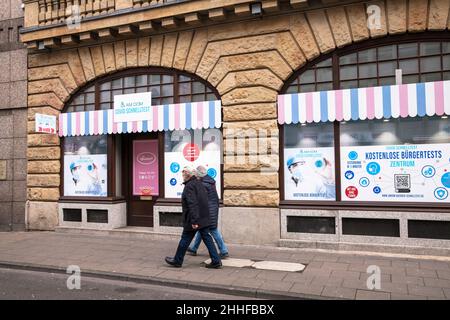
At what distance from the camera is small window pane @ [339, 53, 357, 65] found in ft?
28.7

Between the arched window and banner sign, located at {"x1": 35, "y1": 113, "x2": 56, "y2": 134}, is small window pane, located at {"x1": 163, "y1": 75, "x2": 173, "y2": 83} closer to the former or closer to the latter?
the arched window

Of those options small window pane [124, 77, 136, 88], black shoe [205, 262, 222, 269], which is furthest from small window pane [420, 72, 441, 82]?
small window pane [124, 77, 136, 88]

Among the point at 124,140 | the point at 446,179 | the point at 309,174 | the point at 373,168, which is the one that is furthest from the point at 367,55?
the point at 124,140

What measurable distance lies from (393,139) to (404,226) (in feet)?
6.03

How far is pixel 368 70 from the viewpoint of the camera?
8.62 m

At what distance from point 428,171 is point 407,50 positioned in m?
2.59

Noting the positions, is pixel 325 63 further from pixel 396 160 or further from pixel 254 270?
pixel 254 270

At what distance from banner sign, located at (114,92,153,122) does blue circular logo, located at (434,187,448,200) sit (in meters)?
6.89

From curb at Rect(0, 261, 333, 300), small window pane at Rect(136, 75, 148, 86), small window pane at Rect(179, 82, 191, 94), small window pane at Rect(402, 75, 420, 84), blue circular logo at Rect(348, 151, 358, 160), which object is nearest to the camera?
curb at Rect(0, 261, 333, 300)

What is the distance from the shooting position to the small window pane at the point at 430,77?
809cm

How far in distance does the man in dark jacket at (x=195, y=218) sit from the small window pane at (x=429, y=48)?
5.42m

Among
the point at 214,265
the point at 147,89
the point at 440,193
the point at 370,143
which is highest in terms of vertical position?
the point at 147,89

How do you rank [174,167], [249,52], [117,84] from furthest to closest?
[117,84] < [174,167] < [249,52]

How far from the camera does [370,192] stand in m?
8.53
